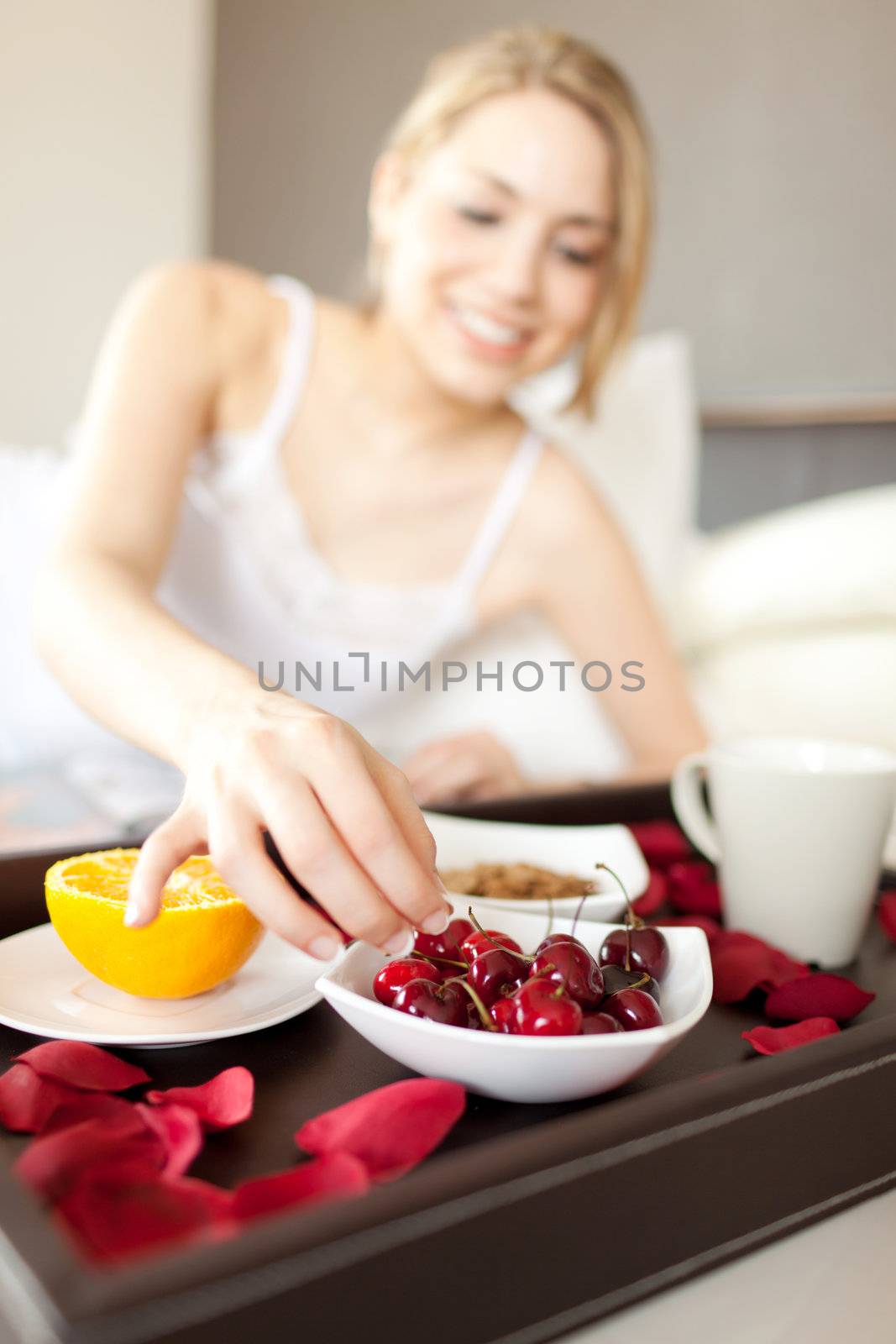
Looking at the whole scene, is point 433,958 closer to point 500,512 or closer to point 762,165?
point 500,512

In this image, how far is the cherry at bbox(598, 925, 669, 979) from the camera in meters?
0.54

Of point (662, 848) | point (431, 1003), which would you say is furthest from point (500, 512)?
point (431, 1003)

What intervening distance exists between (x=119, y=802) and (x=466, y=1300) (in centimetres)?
93

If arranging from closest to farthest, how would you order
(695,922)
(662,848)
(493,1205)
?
(493,1205) < (695,922) < (662,848)

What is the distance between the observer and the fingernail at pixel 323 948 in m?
0.50

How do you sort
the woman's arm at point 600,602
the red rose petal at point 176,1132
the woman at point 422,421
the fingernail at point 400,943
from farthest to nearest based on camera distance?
1. the woman's arm at point 600,602
2. the woman at point 422,421
3. the fingernail at point 400,943
4. the red rose petal at point 176,1132

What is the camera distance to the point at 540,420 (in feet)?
6.53

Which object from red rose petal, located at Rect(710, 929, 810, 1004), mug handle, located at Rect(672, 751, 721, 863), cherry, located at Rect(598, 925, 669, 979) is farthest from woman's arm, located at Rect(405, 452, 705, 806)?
cherry, located at Rect(598, 925, 669, 979)

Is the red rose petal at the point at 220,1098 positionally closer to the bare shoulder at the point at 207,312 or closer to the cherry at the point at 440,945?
the cherry at the point at 440,945

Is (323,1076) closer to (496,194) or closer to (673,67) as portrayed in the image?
(496,194)

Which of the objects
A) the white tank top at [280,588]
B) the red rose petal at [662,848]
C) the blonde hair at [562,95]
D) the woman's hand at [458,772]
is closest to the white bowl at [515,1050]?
the red rose petal at [662,848]

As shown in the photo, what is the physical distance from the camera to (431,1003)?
1.56 ft

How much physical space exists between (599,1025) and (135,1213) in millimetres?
197

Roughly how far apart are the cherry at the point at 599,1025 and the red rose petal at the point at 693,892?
0.31 meters
